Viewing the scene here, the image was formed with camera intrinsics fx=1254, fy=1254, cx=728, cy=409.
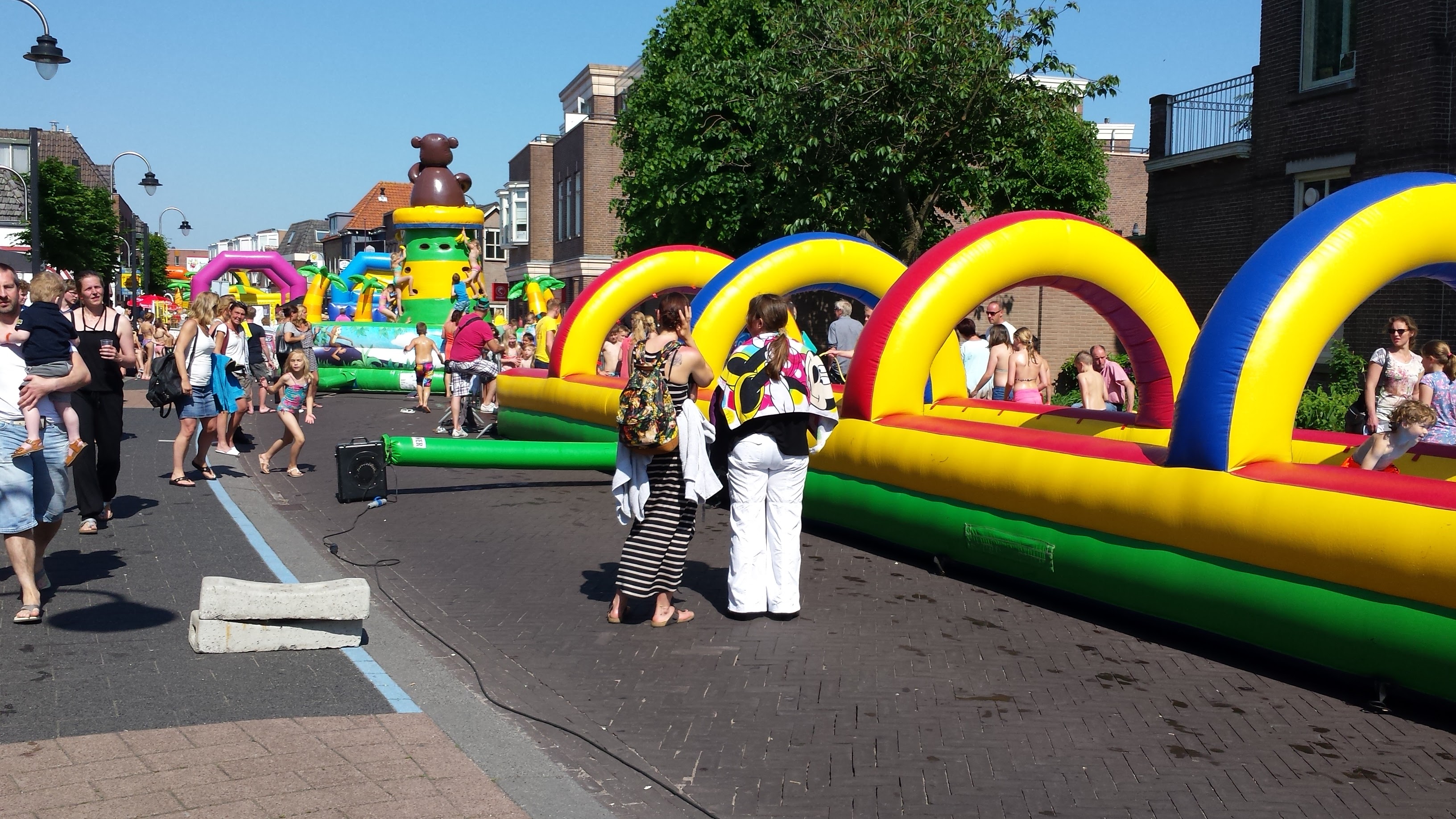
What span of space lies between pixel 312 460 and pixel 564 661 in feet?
25.8

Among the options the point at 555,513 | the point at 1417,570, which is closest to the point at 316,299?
the point at 555,513

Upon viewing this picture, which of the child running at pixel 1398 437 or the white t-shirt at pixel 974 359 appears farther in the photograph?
the white t-shirt at pixel 974 359

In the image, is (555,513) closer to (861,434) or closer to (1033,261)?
(861,434)

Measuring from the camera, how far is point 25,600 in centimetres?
593

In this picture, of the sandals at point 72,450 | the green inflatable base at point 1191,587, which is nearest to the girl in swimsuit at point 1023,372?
the green inflatable base at point 1191,587

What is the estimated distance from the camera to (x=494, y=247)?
6106 cm

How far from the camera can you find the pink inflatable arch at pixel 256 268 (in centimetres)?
3200

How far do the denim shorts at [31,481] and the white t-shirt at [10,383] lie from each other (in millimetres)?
48

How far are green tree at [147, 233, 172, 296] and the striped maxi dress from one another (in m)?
66.5

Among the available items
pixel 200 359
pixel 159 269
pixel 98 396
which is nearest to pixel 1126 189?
pixel 200 359

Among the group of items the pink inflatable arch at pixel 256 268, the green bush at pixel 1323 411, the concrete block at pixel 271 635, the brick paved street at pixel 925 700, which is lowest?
the brick paved street at pixel 925 700

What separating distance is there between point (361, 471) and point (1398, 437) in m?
7.08

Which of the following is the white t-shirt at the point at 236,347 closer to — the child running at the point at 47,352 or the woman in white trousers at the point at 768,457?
the child running at the point at 47,352

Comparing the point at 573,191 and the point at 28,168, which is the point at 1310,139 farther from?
the point at 28,168
